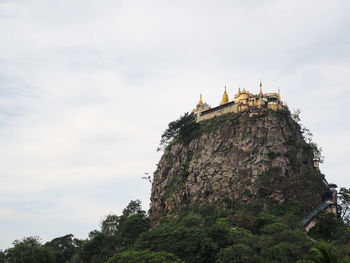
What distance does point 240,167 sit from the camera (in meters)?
69.6

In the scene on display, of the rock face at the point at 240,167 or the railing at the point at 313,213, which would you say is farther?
the rock face at the point at 240,167

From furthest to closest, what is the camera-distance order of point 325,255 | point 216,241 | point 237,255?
point 216,241, point 237,255, point 325,255

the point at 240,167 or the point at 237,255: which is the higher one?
the point at 240,167

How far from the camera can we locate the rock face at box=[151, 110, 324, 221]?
2562 inches

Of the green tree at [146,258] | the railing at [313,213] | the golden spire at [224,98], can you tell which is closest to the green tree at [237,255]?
the green tree at [146,258]

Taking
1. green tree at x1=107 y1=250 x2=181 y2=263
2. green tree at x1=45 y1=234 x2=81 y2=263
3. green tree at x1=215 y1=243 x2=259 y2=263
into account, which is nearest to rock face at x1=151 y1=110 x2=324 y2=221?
green tree at x1=45 y1=234 x2=81 y2=263

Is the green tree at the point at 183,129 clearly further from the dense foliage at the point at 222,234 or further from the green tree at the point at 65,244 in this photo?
the green tree at the point at 65,244

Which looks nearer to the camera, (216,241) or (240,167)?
(216,241)

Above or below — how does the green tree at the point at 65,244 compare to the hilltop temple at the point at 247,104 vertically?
below

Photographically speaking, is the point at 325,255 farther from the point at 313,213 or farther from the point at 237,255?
the point at 313,213

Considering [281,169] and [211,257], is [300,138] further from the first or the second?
[211,257]

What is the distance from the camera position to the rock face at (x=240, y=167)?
2562 inches

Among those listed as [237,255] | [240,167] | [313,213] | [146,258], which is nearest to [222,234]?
[237,255]

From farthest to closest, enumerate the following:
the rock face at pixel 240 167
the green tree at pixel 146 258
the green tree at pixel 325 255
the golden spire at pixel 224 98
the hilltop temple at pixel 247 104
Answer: the golden spire at pixel 224 98, the hilltop temple at pixel 247 104, the rock face at pixel 240 167, the green tree at pixel 146 258, the green tree at pixel 325 255
